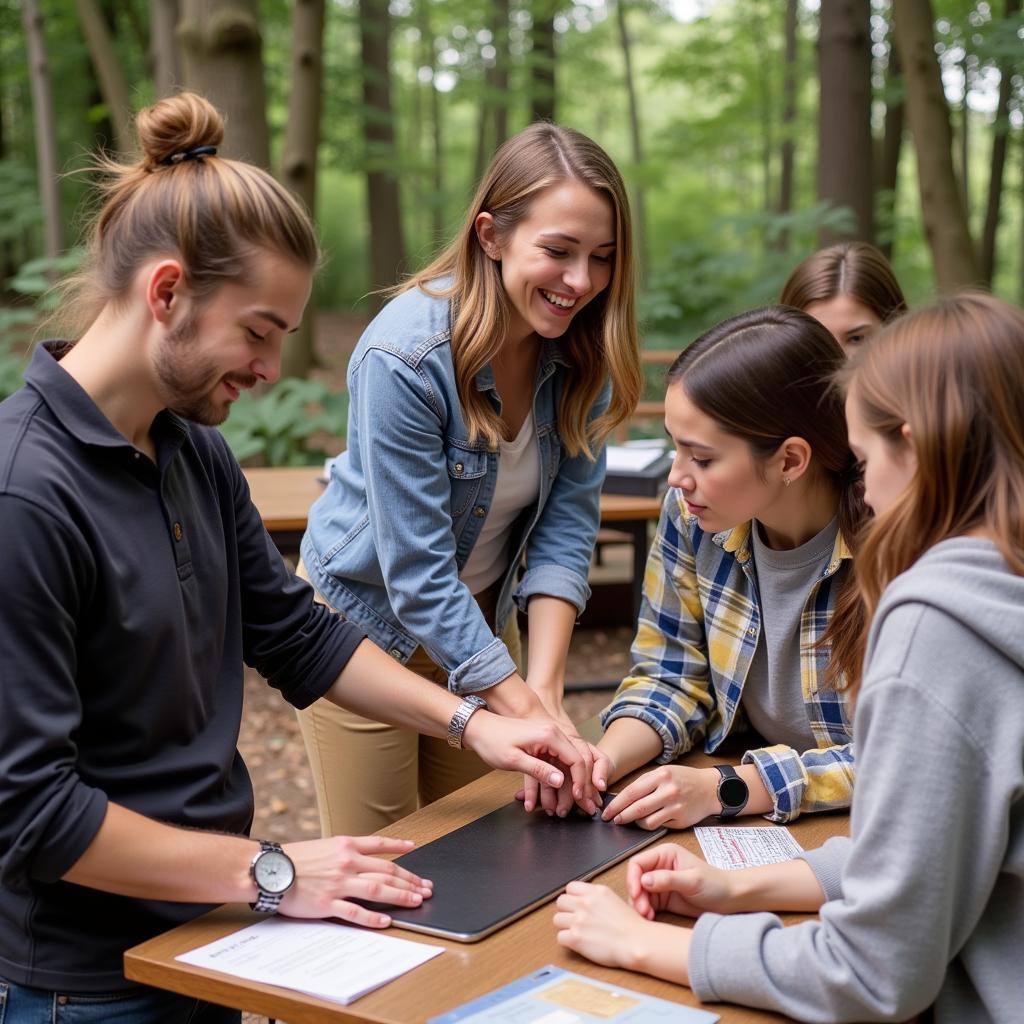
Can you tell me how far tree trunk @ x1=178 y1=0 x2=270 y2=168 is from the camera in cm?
548

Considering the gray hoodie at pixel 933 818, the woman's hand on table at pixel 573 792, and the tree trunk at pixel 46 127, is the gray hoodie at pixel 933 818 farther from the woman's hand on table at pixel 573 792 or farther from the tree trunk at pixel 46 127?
the tree trunk at pixel 46 127

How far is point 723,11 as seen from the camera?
17859 mm

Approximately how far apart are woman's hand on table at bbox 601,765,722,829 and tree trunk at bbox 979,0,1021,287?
28.6 feet

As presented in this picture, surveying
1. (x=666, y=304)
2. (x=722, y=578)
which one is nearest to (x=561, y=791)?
(x=722, y=578)

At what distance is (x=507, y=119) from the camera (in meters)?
13.6

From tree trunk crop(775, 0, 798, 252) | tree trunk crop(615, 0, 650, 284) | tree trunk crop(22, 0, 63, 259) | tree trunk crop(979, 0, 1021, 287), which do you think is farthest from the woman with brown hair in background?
tree trunk crop(615, 0, 650, 284)

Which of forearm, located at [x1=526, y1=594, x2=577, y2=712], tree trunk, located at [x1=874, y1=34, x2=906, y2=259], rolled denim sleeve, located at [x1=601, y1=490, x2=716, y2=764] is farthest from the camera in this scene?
tree trunk, located at [x1=874, y1=34, x2=906, y2=259]

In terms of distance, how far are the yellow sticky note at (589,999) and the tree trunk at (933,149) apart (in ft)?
18.2

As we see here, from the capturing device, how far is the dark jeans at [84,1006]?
148cm

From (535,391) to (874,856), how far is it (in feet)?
4.41

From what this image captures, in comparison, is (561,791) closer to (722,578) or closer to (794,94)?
(722,578)

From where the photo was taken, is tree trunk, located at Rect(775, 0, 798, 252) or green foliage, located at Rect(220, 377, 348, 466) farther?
tree trunk, located at Rect(775, 0, 798, 252)

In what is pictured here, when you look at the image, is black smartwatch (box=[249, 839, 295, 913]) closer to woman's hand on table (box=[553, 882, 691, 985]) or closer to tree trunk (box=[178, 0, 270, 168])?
woman's hand on table (box=[553, 882, 691, 985])

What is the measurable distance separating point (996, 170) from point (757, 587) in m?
10.3
